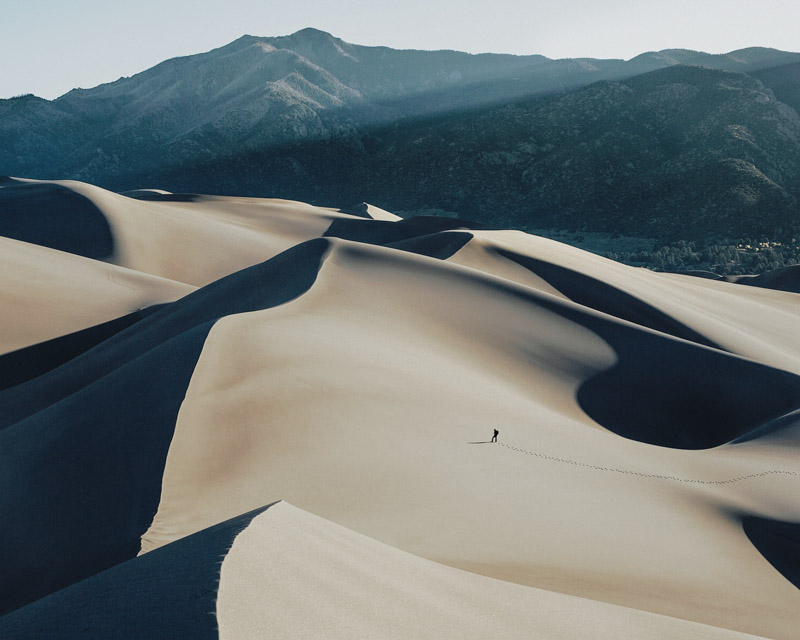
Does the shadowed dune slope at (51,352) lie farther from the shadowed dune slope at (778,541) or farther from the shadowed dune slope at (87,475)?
the shadowed dune slope at (778,541)

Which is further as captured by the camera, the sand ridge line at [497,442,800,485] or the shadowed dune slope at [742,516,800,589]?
the sand ridge line at [497,442,800,485]

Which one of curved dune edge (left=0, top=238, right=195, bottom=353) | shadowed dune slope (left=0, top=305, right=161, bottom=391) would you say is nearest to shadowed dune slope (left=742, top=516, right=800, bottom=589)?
shadowed dune slope (left=0, top=305, right=161, bottom=391)

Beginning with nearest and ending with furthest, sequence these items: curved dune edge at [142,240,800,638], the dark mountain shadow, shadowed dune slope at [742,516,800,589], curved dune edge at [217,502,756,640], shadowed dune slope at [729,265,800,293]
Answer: curved dune edge at [217,502,756,640] → curved dune edge at [142,240,800,638] → shadowed dune slope at [742,516,800,589] → the dark mountain shadow → shadowed dune slope at [729,265,800,293]

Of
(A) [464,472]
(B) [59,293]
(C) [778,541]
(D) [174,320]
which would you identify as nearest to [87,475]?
(A) [464,472]

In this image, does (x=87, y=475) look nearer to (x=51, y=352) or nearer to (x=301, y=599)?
(x=301, y=599)

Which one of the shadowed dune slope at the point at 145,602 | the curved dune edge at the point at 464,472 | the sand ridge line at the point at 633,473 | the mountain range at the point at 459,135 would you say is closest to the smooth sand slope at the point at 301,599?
the shadowed dune slope at the point at 145,602

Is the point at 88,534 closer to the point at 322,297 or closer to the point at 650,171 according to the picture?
the point at 322,297

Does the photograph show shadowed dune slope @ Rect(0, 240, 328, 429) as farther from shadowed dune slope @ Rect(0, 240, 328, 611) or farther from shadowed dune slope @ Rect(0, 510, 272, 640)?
shadowed dune slope @ Rect(0, 510, 272, 640)

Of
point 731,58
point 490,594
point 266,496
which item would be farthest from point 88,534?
point 731,58
